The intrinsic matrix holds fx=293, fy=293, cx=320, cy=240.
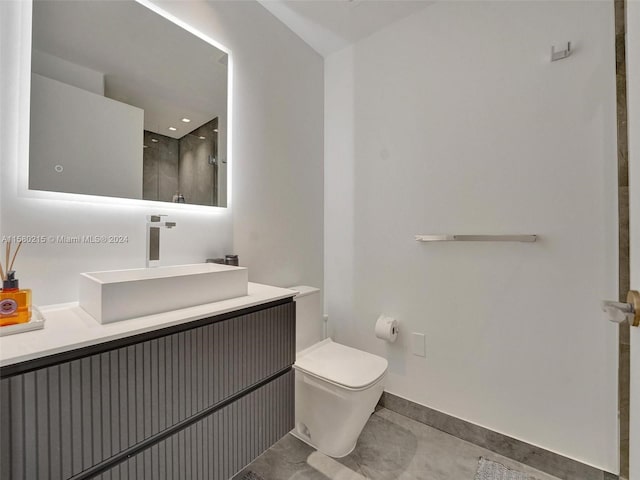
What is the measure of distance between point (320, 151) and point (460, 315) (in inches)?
58.6

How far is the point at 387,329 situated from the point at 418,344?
0.70ft

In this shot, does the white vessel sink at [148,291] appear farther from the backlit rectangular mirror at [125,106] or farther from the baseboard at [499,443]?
the baseboard at [499,443]

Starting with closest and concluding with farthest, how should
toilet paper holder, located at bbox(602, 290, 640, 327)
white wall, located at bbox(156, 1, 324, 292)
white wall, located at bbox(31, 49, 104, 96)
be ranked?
toilet paper holder, located at bbox(602, 290, 640, 327) → white wall, located at bbox(31, 49, 104, 96) → white wall, located at bbox(156, 1, 324, 292)

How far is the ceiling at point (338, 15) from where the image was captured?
5.80ft

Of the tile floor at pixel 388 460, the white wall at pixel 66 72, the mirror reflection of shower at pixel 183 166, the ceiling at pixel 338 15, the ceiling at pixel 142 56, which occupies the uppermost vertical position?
the ceiling at pixel 338 15

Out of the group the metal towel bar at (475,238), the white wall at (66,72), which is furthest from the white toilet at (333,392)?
the white wall at (66,72)

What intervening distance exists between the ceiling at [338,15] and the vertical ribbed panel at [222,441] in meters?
2.07

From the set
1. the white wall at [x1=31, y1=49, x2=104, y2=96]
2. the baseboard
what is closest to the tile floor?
the baseboard

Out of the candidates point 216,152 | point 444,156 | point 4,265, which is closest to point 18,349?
point 4,265

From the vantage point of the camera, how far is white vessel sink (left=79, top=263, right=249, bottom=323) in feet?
2.84

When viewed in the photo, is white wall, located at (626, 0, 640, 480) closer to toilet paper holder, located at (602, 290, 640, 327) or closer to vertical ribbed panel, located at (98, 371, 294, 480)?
toilet paper holder, located at (602, 290, 640, 327)

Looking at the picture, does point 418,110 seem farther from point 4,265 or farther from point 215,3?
point 4,265

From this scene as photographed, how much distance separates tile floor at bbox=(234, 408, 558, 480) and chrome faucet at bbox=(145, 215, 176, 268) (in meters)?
1.11

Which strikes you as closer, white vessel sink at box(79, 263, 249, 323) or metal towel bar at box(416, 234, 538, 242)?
white vessel sink at box(79, 263, 249, 323)
